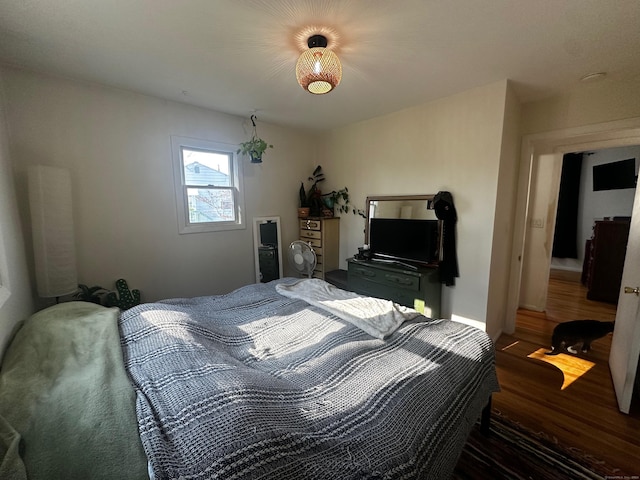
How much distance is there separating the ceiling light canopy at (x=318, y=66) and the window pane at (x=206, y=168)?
179 cm

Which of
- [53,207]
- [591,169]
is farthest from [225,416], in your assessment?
[591,169]

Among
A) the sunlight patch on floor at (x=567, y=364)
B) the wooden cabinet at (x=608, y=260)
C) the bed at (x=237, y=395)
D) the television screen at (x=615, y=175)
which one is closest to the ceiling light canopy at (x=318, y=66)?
the bed at (x=237, y=395)

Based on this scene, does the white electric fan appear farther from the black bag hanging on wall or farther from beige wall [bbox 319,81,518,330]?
the black bag hanging on wall

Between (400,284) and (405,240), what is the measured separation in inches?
20.3

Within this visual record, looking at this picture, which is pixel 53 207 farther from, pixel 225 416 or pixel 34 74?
pixel 225 416

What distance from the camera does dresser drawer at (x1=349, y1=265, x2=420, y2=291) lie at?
8.45ft

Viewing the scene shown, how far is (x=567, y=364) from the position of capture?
7.58 ft

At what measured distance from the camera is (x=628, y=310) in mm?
1939

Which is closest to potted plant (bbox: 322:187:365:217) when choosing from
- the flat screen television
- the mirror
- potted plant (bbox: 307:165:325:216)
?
potted plant (bbox: 307:165:325:216)

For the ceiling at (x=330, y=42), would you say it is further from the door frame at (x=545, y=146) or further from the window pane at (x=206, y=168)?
the window pane at (x=206, y=168)

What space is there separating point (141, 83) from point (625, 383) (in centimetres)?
432

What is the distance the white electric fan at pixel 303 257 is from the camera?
310 centimetres

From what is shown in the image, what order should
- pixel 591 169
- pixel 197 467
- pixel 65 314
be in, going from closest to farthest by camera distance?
pixel 197 467, pixel 65 314, pixel 591 169

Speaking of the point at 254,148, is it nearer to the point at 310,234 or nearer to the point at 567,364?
the point at 310,234
